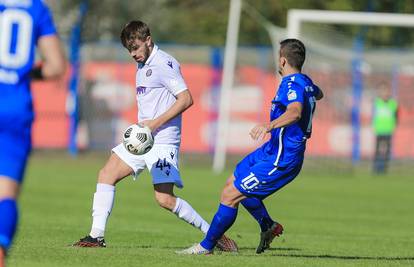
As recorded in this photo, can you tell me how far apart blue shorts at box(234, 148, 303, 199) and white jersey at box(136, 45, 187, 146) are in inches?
39.8

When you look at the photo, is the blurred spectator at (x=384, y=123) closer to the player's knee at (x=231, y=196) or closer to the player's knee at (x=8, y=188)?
the player's knee at (x=231, y=196)

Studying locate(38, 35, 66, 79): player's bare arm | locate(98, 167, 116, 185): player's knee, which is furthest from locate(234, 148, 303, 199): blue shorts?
locate(38, 35, 66, 79): player's bare arm

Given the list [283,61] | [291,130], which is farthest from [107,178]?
[283,61]

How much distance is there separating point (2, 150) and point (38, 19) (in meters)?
0.79

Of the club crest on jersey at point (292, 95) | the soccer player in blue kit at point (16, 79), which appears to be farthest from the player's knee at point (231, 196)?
the soccer player in blue kit at point (16, 79)

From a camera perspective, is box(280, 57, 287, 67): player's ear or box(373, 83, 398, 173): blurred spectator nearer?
box(280, 57, 287, 67): player's ear

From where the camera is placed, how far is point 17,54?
251 inches

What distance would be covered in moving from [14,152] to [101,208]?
424cm

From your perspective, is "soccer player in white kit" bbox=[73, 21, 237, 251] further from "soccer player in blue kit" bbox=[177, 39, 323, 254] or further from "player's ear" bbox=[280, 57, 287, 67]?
"player's ear" bbox=[280, 57, 287, 67]

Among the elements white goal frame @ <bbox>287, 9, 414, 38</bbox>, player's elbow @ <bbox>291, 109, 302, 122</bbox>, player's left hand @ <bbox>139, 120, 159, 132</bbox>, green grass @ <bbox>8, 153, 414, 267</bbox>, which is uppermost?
white goal frame @ <bbox>287, 9, 414, 38</bbox>

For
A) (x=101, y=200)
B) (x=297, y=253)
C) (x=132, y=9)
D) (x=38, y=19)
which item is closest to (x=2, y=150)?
(x=38, y=19)

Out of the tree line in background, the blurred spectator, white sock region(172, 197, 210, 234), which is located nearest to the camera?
white sock region(172, 197, 210, 234)

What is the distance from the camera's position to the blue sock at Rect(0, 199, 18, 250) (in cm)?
628

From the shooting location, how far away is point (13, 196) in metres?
6.32
